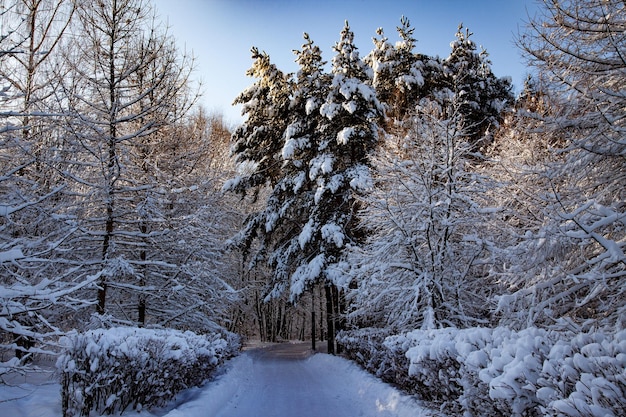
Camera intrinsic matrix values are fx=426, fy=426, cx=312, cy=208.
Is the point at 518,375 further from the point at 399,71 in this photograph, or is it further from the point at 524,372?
the point at 399,71

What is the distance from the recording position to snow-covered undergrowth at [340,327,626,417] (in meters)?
3.13

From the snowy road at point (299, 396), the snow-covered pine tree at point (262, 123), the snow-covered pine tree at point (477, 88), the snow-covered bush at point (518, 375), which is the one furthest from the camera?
the snow-covered pine tree at point (477, 88)

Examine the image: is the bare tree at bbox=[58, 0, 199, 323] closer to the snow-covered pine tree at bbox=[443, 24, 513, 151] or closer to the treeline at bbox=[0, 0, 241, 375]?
the treeline at bbox=[0, 0, 241, 375]

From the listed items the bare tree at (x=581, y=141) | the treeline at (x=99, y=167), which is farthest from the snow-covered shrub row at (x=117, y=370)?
the bare tree at (x=581, y=141)

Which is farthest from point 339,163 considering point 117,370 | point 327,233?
point 117,370

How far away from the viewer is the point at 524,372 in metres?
3.91

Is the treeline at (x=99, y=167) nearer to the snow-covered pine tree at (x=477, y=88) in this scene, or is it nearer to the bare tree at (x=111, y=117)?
the bare tree at (x=111, y=117)

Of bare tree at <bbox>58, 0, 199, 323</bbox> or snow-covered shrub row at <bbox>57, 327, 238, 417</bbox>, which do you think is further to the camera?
bare tree at <bbox>58, 0, 199, 323</bbox>

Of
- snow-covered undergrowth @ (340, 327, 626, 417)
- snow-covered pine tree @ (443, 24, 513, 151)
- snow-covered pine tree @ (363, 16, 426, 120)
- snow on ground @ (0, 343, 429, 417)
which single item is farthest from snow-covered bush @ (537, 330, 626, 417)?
snow-covered pine tree @ (443, 24, 513, 151)

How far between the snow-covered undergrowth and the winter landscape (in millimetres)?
22

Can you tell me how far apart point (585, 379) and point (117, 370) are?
5.86 metres

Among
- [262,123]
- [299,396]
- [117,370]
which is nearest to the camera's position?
[117,370]

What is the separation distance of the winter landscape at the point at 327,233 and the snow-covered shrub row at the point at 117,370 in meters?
0.04

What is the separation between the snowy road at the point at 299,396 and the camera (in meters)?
7.58
